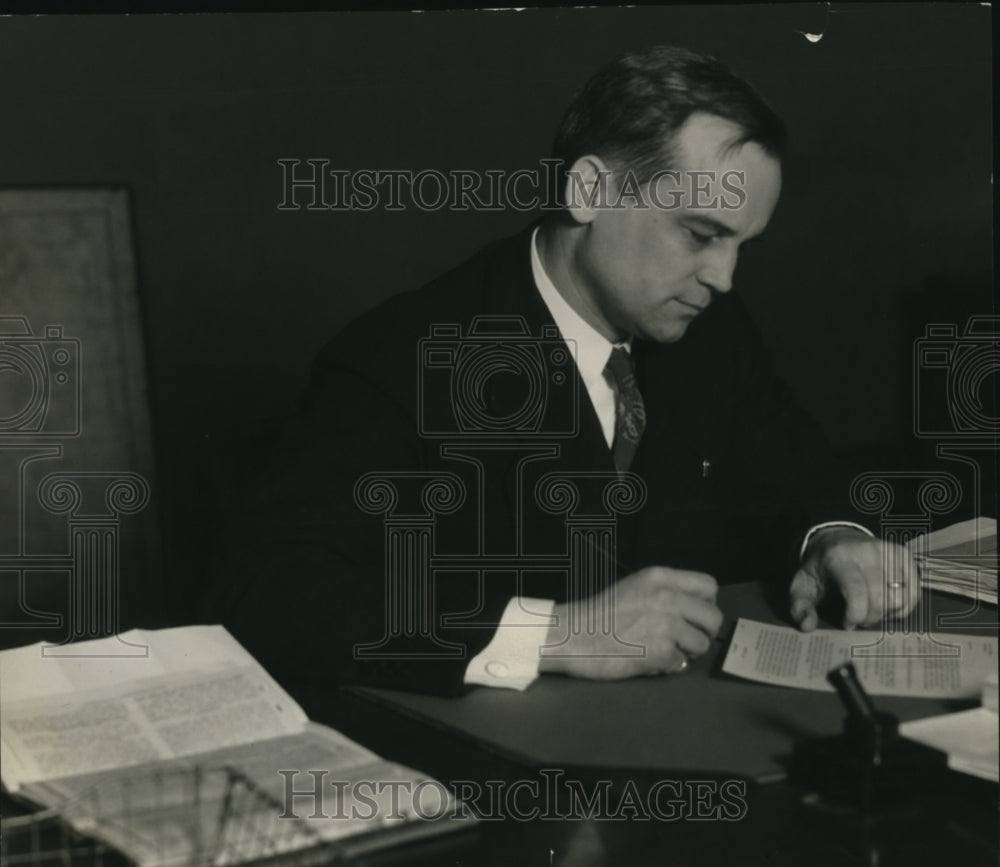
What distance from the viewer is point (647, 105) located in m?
1.85

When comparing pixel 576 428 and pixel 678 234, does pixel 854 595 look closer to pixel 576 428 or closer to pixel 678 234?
pixel 576 428

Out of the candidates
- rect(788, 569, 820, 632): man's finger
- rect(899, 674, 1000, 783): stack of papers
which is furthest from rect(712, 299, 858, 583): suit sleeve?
rect(899, 674, 1000, 783): stack of papers

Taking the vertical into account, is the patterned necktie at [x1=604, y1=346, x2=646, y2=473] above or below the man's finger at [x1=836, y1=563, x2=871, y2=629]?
above

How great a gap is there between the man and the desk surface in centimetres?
21

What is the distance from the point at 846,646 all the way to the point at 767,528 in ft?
1.53

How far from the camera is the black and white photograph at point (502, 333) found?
1707 mm

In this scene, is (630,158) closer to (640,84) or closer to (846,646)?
(640,84)

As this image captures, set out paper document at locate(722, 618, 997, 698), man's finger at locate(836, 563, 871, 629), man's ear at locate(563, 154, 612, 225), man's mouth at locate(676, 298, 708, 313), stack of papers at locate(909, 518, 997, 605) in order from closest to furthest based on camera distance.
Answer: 1. paper document at locate(722, 618, 997, 698)
2. man's finger at locate(836, 563, 871, 629)
3. stack of papers at locate(909, 518, 997, 605)
4. man's ear at locate(563, 154, 612, 225)
5. man's mouth at locate(676, 298, 708, 313)

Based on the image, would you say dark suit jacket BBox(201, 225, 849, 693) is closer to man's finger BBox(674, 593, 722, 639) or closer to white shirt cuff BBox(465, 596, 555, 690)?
white shirt cuff BBox(465, 596, 555, 690)

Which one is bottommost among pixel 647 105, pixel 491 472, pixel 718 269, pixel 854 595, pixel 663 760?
pixel 663 760

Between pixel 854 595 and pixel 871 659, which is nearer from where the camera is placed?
pixel 871 659

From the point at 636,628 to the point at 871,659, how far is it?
331mm

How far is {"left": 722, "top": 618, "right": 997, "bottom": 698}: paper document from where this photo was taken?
1.43 m

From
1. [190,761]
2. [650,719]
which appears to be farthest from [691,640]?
[190,761]
